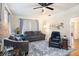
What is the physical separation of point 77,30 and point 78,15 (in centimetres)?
25

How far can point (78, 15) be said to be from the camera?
209cm

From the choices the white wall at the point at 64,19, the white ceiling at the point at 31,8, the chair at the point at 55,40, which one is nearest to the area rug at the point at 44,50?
the chair at the point at 55,40

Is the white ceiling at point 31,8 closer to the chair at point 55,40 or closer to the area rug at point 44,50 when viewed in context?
the chair at point 55,40

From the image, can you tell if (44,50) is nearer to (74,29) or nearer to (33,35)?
(33,35)

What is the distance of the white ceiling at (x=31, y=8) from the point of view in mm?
2092

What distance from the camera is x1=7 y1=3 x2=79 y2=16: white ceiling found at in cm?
209

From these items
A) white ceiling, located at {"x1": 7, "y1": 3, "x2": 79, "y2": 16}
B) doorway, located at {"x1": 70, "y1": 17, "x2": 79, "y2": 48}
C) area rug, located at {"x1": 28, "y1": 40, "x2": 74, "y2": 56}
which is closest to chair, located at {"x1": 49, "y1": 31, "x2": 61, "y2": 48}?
area rug, located at {"x1": 28, "y1": 40, "x2": 74, "y2": 56}

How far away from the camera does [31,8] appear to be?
82.8 inches

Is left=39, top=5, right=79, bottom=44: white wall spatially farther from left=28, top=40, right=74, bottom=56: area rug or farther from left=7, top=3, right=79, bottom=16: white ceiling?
left=28, top=40, right=74, bottom=56: area rug

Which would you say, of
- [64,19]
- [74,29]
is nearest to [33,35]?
[64,19]

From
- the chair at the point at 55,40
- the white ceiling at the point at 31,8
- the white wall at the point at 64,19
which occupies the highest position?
the white ceiling at the point at 31,8

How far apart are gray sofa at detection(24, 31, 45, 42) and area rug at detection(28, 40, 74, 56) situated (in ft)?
0.22

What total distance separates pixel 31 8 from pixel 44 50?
2.44ft

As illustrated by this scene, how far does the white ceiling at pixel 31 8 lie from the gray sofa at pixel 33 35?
31 centimetres
